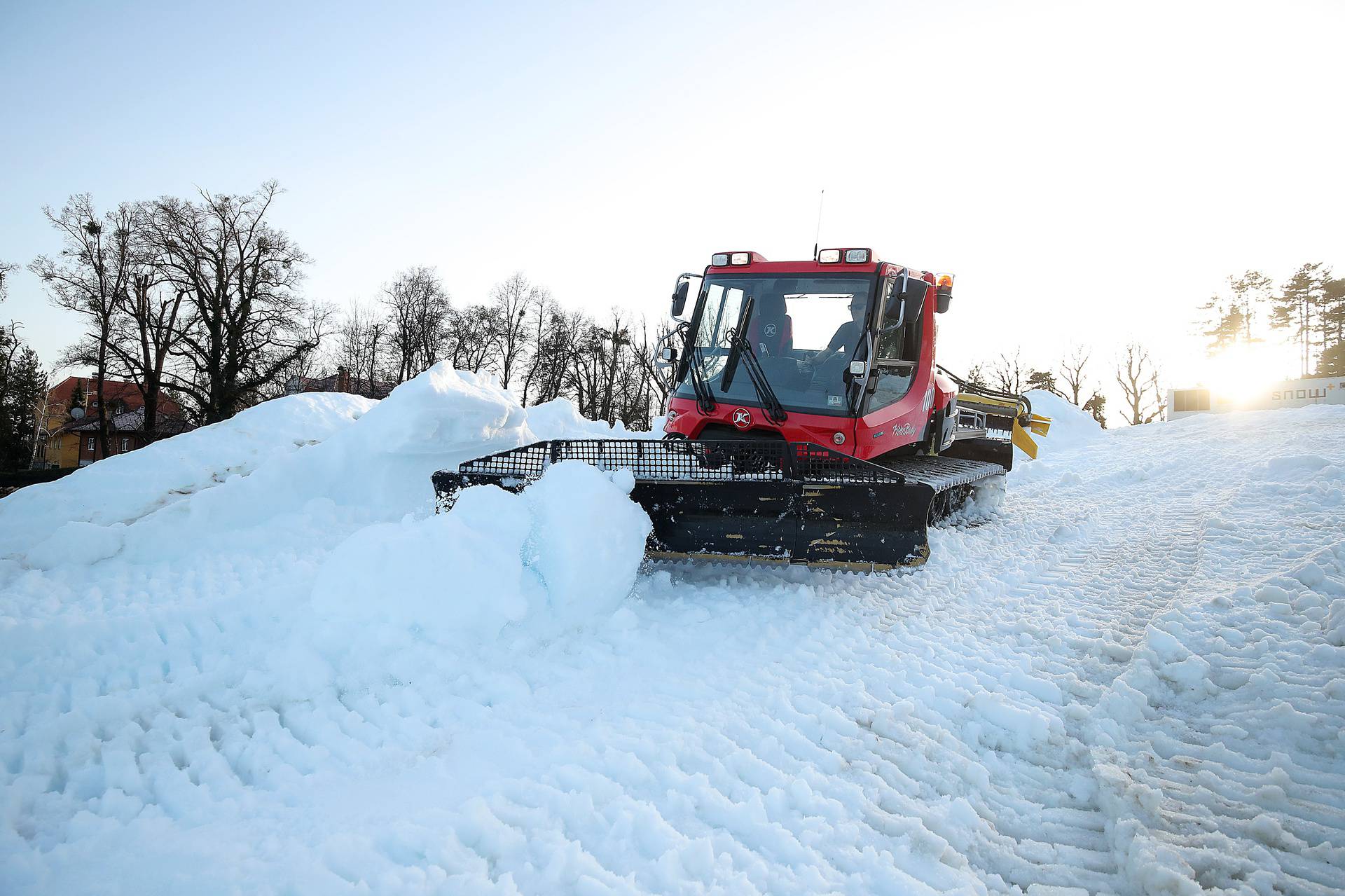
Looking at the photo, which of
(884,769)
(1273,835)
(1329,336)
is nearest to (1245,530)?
(1273,835)

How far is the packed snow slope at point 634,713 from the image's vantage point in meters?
2.20

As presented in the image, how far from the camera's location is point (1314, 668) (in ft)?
10.9

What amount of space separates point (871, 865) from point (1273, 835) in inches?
54.8

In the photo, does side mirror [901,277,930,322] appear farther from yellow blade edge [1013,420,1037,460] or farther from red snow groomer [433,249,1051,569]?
yellow blade edge [1013,420,1037,460]

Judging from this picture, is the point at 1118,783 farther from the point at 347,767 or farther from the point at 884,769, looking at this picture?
the point at 347,767

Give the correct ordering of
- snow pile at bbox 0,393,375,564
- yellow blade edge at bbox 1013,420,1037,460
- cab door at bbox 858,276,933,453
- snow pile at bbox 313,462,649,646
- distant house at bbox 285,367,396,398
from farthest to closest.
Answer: distant house at bbox 285,367,396,398
yellow blade edge at bbox 1013,420,1037,460
cab door at bbox 858,276,933,453
snow pile at bbox 0,393,375,564
snow pile at bbox 313,462,649,646

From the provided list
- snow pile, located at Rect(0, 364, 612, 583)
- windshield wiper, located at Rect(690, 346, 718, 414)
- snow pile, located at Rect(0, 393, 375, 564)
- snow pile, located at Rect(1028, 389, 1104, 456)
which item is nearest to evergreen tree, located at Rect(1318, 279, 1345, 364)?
snow pile, located at Rect(1028, 389, 1104, 456)

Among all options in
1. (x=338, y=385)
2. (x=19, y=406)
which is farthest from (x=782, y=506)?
(x=19, y=406)

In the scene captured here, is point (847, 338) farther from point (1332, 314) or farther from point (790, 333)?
point (1332, 314)

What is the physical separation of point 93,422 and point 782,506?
53.1m

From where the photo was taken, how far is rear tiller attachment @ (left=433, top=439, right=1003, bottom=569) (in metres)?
4.75

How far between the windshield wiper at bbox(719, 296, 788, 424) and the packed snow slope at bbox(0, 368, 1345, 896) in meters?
1.44

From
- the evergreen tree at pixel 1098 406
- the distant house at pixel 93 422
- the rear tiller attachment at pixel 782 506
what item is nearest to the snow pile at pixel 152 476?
the rear tiller attachment at pixel 782 506

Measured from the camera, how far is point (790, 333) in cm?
629
